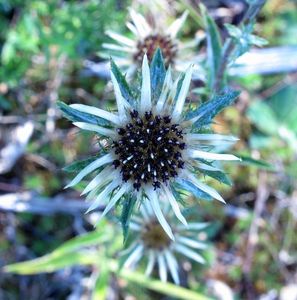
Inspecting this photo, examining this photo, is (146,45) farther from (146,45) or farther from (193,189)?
(193,189)

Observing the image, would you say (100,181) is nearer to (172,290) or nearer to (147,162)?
Result: (147,162)

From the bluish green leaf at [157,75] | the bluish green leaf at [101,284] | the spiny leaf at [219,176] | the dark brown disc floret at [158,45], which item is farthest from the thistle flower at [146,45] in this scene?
the bluish green leaf at [101,284]

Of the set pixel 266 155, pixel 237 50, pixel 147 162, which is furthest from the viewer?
pixel 266 155

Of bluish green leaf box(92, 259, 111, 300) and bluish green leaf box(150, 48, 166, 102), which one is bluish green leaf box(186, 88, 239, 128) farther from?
bluish green leaf box(92, 259, 111, 300)

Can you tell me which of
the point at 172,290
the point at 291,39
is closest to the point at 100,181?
the point at 172,290

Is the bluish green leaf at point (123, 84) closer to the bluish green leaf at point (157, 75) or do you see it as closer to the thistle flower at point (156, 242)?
the bluish green leaf at point (157, 75)

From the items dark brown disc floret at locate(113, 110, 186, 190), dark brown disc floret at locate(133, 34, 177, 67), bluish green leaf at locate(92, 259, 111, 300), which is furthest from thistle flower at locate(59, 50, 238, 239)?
bluish green leaf at locate(92, 259, 111, 300)
